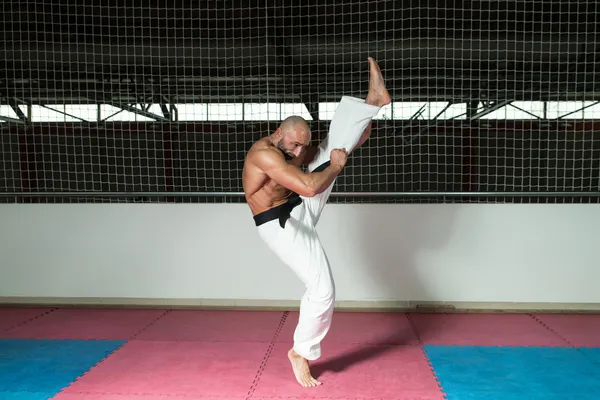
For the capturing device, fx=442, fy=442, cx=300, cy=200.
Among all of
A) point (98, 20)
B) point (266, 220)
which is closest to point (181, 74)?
point (98, 20)

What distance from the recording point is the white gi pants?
2.76 m

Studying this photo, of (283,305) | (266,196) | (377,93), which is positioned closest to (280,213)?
(266,196)

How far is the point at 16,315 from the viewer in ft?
14.7

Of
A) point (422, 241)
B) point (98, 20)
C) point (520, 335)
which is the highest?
point (98, 20)

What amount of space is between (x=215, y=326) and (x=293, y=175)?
2.23 metres

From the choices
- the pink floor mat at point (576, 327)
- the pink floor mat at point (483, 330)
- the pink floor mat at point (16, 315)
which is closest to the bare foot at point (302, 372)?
the pink floor mat at point (483, 330)

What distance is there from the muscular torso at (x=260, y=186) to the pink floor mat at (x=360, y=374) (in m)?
1.13

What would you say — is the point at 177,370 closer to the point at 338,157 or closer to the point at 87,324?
the point at 87,324

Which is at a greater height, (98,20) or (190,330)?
(98,20)

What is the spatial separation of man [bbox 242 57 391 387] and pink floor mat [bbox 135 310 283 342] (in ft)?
3.45

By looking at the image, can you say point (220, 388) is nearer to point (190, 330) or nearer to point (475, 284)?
point (190, 330)

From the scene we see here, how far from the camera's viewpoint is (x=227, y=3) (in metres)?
6.20

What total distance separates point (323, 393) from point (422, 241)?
2.22m

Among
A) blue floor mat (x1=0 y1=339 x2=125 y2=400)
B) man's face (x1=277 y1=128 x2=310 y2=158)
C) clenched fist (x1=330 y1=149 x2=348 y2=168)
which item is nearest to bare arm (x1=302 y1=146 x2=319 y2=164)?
man's face (x1=277 y1=128 x2=310 y2=158)
